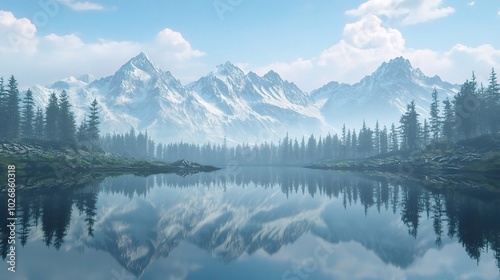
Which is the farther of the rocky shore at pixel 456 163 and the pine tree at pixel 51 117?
the pine tree at pixel 51 117

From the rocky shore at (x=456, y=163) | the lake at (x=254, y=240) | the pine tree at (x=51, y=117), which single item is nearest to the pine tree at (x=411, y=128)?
the rocky shore at (x=456, y=163)

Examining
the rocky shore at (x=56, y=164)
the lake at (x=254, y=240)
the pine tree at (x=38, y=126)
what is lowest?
the lake at (x=254, y=240)

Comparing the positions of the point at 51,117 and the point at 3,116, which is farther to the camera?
the point at 51,117

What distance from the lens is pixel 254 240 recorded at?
21.9 meters

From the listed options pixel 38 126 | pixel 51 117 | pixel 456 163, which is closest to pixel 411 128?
pixel 456 163

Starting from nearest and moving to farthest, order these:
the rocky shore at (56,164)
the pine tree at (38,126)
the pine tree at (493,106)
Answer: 1. the rocky shore at (56,164)
2. the pine tree at (493,106)
3. the pine tree at (38,126)

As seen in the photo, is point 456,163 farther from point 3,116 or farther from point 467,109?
point 3,116

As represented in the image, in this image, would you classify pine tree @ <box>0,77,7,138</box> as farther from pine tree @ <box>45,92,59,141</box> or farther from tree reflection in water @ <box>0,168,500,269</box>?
tree reflection in water @ <box>0,168,500,269</box>

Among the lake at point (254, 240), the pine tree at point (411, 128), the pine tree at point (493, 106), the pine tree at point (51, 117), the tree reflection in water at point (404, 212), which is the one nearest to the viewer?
the lake at point (254, 240)

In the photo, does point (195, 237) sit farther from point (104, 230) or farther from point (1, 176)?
point (1, 176)

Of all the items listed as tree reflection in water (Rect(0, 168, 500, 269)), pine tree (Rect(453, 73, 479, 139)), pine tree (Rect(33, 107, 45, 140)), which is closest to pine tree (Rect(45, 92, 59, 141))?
pine tree (Rect(33, 107, 45, 140))

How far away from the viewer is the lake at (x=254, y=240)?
1602cm

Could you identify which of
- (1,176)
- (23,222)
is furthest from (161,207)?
(1,176)

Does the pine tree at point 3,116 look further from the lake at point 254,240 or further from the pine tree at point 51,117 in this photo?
the lake at point 254,240
